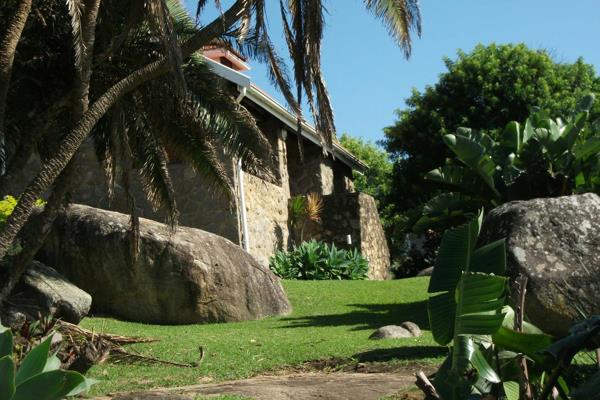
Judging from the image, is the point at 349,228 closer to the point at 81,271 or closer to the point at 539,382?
the point at 81,271

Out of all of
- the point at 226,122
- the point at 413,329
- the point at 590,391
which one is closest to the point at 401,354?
the point at 413,329

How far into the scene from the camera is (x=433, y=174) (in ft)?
48.0

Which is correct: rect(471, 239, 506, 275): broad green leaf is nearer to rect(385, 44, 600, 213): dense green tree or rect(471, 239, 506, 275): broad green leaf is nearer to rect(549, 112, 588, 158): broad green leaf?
rect(549, 112, 588, 158): broad green leaf

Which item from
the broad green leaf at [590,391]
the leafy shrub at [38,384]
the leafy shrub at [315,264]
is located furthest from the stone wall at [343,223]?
the broad green leaf at [590,391]

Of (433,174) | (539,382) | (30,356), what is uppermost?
(433,174)

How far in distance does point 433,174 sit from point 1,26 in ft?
23.2

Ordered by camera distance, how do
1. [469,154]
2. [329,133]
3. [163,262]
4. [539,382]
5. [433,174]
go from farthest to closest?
[163,262] < [433,174] < [469,154] < [329,133] < [539,382]

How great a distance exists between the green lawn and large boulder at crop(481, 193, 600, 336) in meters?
1.30

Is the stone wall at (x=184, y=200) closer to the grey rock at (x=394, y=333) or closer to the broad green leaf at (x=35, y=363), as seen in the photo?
the grey rock at (x=394, y=333)

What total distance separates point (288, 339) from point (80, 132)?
3897mm

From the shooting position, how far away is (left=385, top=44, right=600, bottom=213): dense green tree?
29500 mm

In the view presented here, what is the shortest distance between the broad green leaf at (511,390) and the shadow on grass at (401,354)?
6.37 meters

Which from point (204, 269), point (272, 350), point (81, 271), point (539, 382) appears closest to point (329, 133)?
point (272, 350)

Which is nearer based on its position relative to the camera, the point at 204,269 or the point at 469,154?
the point at 469,154
